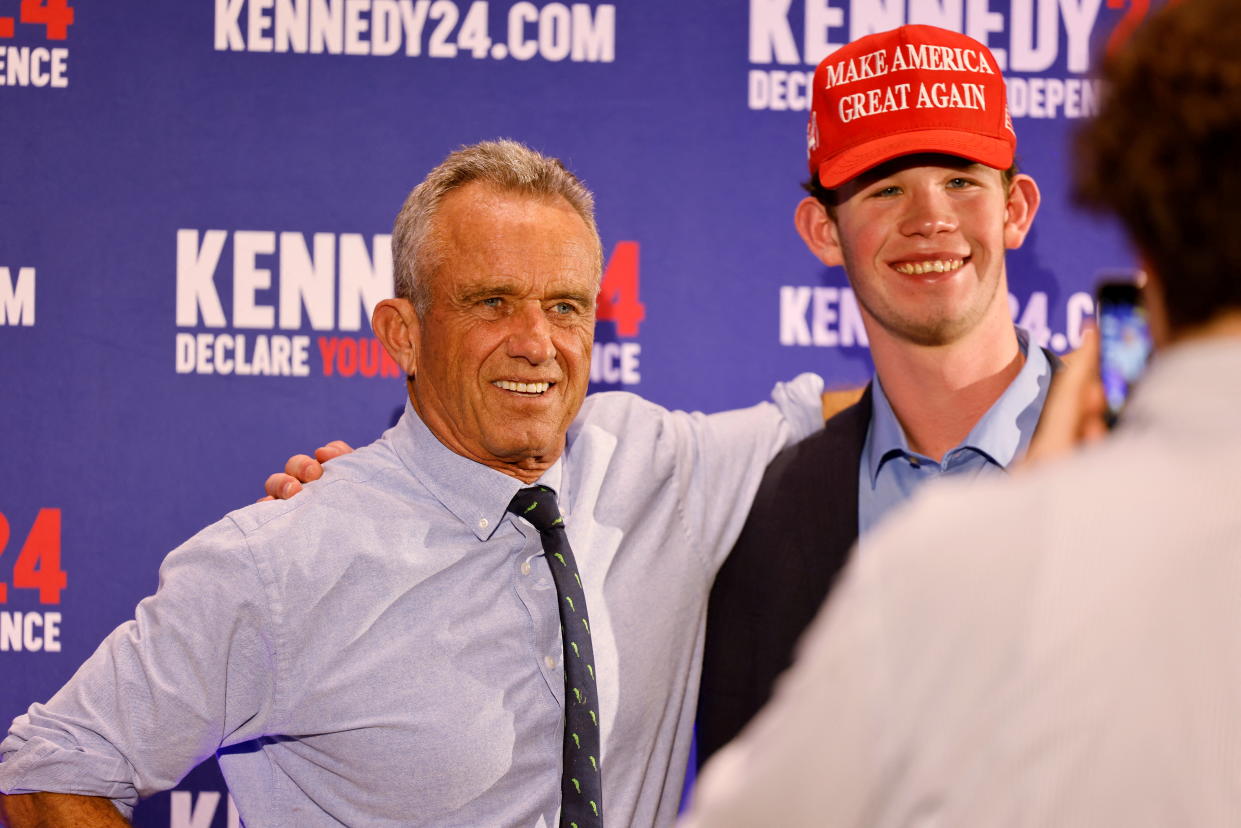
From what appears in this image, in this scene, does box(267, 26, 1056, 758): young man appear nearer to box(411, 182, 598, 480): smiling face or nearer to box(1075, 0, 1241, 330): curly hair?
box(411, 182, 598, 480): smiling face

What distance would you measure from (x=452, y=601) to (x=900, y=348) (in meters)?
0.83

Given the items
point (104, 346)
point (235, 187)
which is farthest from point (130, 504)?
point (235, 187)

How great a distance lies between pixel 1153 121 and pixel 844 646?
0.37 meters

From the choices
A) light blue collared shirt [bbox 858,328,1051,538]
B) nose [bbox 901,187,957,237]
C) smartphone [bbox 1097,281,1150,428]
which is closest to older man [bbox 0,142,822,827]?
light blue collared shirt [bbox 858,328,1051,538]

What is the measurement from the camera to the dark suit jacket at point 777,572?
1936 mm

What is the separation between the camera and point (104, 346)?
8.18 feet

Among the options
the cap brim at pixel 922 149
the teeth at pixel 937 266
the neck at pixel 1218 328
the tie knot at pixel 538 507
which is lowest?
the tie knot at pixel 538 507

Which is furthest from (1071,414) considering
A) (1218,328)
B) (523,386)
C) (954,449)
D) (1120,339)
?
(523,386)

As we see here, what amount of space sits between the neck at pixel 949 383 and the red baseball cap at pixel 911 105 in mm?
298

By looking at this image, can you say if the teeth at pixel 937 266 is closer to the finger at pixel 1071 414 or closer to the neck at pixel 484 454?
the neck at pixel 484 454

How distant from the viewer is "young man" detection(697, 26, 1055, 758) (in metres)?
1.95

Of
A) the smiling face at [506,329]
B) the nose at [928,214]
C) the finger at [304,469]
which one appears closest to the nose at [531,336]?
the smiling face at [506,329]

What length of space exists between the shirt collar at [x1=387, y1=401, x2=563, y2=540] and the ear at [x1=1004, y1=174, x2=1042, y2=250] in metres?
0.90

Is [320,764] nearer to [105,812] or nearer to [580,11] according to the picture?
[105,812]
